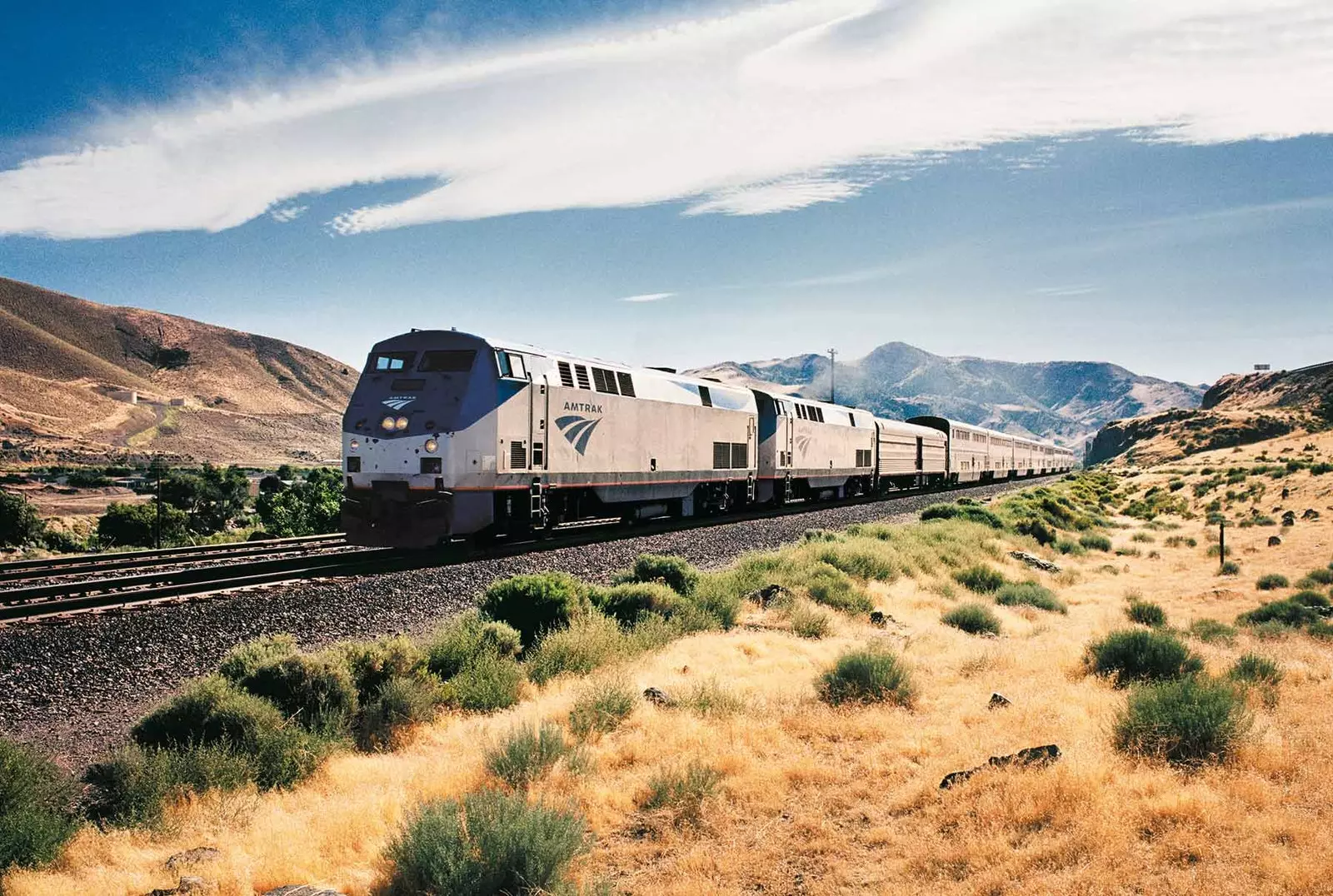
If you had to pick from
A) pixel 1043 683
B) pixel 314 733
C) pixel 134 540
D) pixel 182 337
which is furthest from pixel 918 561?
pixel 182 337

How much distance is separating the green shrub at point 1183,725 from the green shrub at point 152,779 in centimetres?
797

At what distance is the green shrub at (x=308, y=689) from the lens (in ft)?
27.7

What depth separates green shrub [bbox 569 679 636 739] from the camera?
8.61 metres

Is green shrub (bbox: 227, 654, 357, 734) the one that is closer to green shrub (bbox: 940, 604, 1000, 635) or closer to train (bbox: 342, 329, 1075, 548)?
train (bbox: 342, 329, 1075, 548)

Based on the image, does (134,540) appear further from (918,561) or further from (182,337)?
(182,337)

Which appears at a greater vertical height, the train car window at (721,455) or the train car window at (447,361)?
the train car window at (447,361)

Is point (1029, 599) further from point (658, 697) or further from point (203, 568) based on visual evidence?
point (203, 568)

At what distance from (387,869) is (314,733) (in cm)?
265

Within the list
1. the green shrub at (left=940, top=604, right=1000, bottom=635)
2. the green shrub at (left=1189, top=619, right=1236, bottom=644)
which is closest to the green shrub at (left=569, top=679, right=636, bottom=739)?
the green shrub at (left=940, top=604, right=1000, bottom=635)


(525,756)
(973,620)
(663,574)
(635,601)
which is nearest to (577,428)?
(663,574)

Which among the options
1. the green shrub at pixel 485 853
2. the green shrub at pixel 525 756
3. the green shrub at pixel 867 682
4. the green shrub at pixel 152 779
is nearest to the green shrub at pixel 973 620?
the green shrub at pixel 867 682

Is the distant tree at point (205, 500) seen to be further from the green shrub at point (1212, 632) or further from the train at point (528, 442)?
the green shrub at point (1212, 632)

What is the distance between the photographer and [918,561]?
21078 mm

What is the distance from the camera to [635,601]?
531 inches
